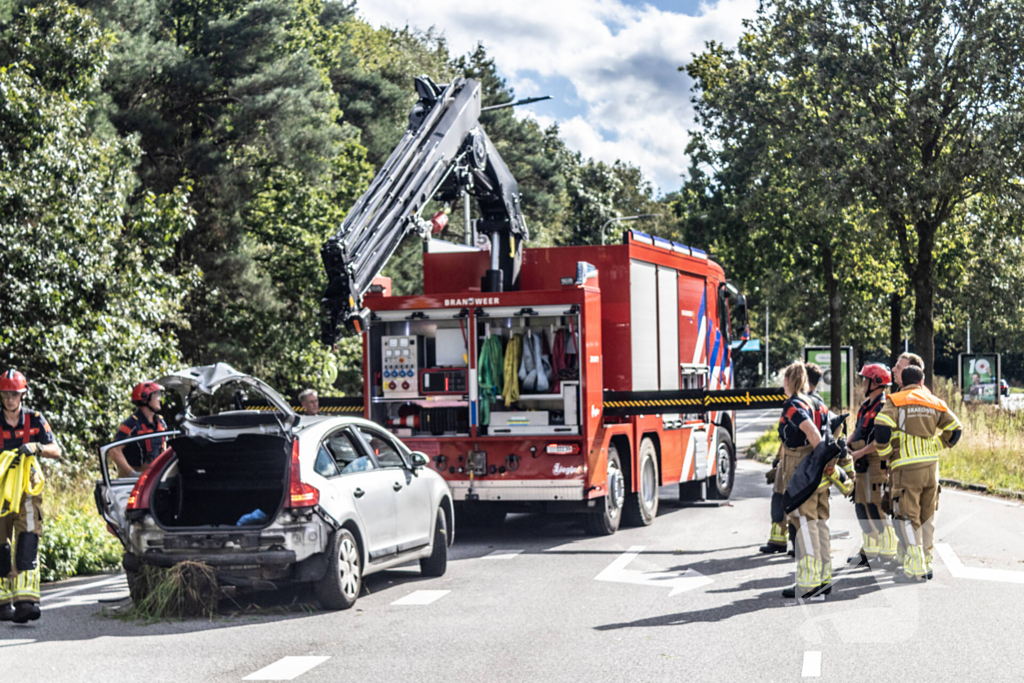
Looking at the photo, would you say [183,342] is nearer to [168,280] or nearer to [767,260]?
[168,280]

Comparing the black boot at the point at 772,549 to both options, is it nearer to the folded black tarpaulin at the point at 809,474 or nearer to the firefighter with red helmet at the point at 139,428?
the folded black tarpaulin at the point at 809,474

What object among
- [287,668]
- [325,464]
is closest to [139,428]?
[325,464]

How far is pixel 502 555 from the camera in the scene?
472 inches

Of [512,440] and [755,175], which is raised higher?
[755,175]

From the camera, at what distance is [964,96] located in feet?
71.5

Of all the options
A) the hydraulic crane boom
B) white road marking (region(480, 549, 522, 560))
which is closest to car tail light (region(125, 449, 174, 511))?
the hydraulic crane boom

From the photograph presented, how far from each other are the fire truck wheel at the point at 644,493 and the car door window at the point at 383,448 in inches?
167

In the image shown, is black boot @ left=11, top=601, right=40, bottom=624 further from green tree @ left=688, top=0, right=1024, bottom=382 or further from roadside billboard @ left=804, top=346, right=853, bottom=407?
roadside billboard @ left=804, top=346, right=853, bottom=407

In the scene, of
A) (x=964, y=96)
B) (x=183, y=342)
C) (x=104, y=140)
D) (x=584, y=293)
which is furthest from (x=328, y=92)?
(x=584, y=293)

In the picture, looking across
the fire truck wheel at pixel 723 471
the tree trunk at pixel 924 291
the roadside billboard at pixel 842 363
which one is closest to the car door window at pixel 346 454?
the fire truck wheel at pixel 723 471

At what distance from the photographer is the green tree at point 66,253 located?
17.4 m

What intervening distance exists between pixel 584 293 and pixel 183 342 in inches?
833

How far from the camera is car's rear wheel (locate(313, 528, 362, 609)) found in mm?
8758

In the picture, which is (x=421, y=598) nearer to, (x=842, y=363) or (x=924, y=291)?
Result: (x=924, y=291)
